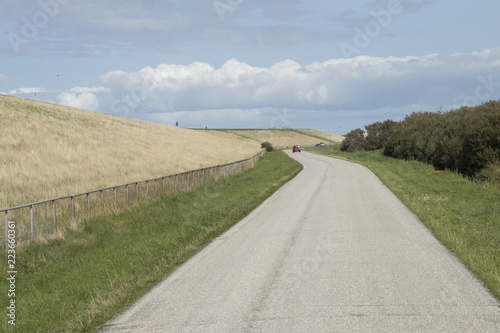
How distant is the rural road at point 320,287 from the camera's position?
22.3 feet

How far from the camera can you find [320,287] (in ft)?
28.0

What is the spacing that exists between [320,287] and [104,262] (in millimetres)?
5071

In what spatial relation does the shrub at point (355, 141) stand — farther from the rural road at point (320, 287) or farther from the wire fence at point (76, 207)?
the rural road at point (320, 287)

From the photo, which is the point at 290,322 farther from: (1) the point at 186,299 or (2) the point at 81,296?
(2) the point at 81,296

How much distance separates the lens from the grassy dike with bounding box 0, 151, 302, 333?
25.6 feet

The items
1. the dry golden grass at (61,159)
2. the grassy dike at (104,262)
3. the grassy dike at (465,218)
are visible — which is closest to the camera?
the grassy dike at (104,262)

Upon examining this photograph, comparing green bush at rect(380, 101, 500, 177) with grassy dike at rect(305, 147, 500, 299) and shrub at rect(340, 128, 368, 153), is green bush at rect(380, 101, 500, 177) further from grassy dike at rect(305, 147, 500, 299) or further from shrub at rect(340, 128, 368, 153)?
shrub at rect(340, 128, 368, 153)

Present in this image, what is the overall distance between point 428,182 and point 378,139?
64.3 m

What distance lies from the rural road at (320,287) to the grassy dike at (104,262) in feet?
1.67

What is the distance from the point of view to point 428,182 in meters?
29.2

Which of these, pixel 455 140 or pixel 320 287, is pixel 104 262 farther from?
pixel 455 140

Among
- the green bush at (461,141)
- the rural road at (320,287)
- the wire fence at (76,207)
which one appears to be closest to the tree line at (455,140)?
the green bush at (461,141)

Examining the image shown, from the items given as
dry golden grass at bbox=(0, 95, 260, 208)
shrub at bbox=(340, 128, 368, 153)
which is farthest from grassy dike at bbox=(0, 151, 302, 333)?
shrub at bbox=(340, 128, 368, 153)

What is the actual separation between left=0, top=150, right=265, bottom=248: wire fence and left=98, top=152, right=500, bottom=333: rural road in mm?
5299
